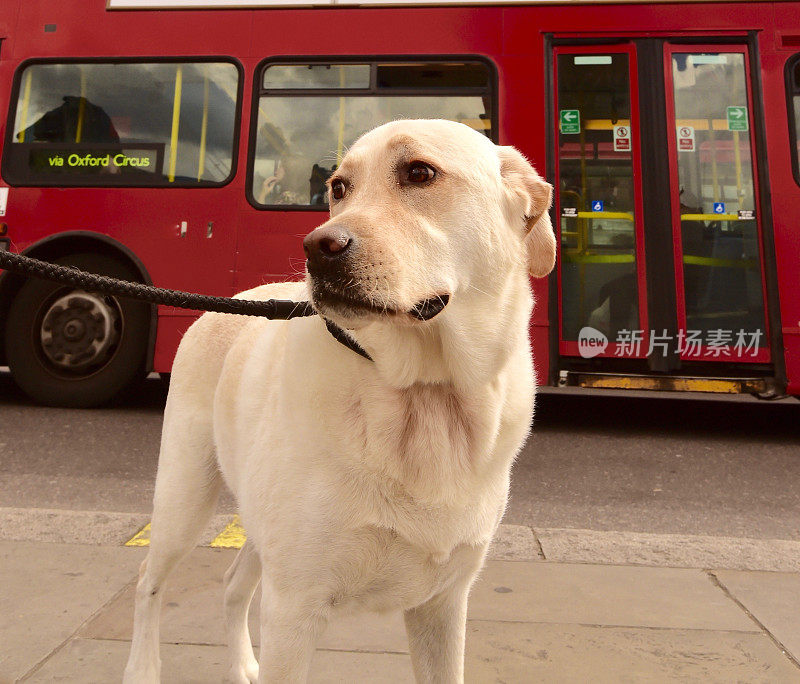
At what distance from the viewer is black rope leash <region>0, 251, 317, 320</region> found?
1.62 meters

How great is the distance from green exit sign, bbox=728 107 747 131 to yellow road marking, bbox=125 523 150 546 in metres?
5.26

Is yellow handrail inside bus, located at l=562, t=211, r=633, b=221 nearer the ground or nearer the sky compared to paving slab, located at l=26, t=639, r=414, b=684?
nearer the sky

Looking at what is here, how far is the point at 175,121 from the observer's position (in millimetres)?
6309

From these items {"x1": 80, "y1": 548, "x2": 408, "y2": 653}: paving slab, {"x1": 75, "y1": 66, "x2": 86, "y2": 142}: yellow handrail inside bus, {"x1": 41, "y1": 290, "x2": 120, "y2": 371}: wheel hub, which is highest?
{"x1": 75, "y1": 66, "x2": 86, "y2": 142}: yellow handrail inside bus

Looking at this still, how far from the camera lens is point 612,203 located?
586cm

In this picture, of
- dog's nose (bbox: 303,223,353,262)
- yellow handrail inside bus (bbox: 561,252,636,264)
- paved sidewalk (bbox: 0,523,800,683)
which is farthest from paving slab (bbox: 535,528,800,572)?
yellow handrail inside bus (bbox: 561,252,636,264)

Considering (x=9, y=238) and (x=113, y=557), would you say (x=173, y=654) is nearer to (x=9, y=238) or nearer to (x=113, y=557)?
(x=113, y=557)

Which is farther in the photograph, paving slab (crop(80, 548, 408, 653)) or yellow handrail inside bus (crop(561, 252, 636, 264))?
yellow handrail inside bus (crop(561, 252, 636, 264))

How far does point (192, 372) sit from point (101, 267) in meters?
4.59

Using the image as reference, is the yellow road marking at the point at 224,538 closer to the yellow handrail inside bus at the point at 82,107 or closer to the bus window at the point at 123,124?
the bus window at the point at 123,124

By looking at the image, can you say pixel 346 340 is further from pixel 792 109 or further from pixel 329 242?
pixel 792 109

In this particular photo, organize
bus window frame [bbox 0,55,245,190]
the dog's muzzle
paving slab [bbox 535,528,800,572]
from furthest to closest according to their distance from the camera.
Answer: bus window frame [bbox 0,55,245,190] < paving slab [bbox 535,528,800,572] < the dog's muzzle

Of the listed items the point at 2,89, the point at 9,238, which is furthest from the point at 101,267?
the point at 2,89

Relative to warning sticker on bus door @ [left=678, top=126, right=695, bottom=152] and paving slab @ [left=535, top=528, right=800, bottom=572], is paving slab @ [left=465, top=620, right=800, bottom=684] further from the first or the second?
warning sticker on bus door @ [left=678, top=126, right=695, bottom=152]
